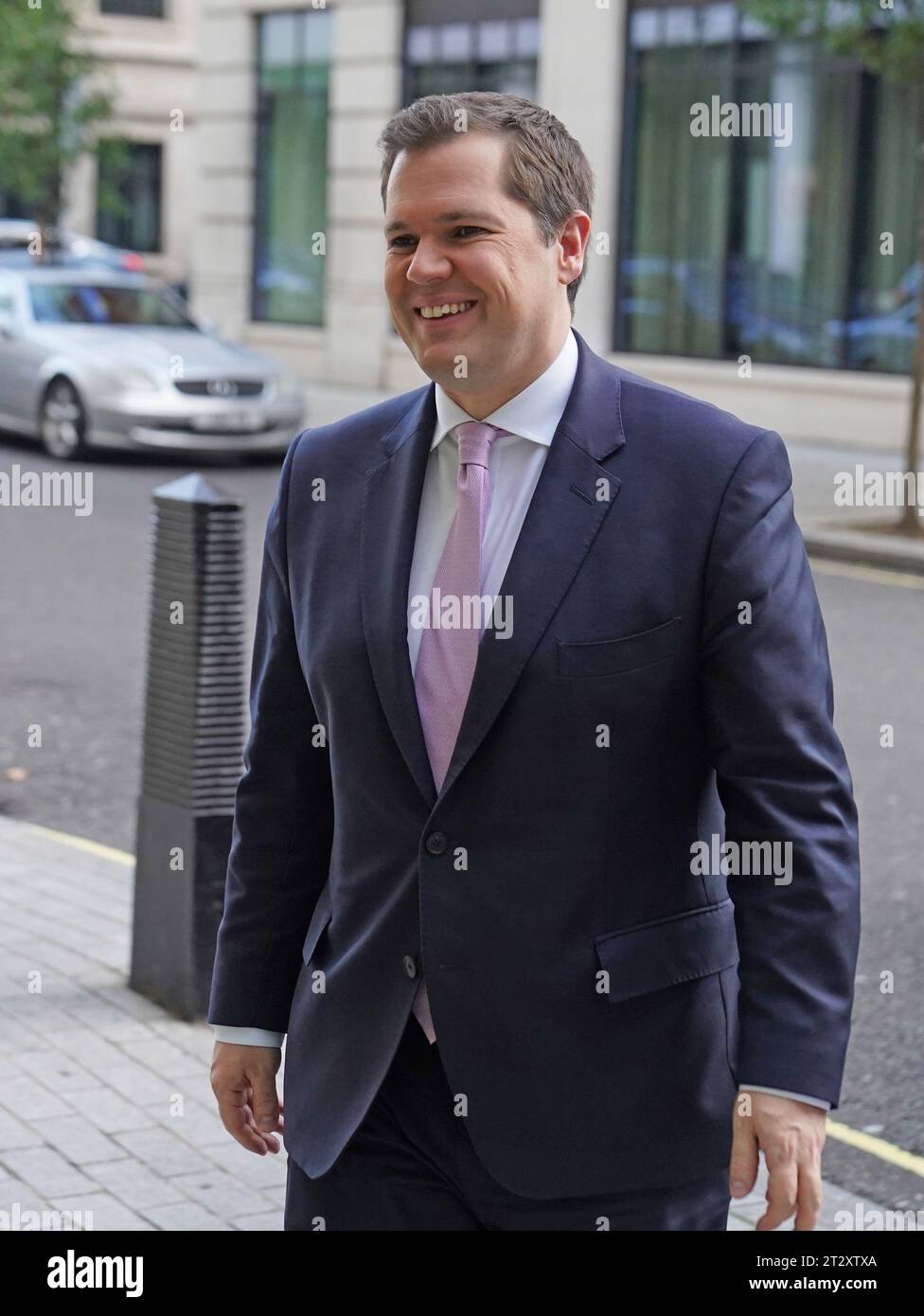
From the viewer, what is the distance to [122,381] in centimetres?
1684

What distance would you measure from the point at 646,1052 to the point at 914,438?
12309mm

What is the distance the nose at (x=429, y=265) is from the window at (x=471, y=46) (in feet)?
66.3

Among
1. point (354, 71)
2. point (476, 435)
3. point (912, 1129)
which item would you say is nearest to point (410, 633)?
point (476, 435)

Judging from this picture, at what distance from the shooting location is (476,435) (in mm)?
2527

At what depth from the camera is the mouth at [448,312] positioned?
7.99 ft

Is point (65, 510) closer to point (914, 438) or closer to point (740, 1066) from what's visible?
point (914, 438)

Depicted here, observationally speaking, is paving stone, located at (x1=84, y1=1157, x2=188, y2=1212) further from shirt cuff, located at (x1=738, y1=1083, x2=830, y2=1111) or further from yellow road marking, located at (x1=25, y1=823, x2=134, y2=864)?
yellow road marking, located at (x1=25, y1=823, x2=134, y2=864)

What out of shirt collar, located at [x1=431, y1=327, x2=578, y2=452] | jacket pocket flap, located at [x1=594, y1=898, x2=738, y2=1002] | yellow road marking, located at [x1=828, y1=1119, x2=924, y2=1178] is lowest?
yellow road marking, located at [x1=828, y1=1119, x2=924, y2=1178]

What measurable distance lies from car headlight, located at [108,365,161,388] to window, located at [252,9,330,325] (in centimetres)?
854

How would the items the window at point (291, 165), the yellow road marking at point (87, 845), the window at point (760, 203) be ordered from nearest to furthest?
the yellow road marking at point (87, 845) → the window at point (760, 203) → the window at point (291, 165)

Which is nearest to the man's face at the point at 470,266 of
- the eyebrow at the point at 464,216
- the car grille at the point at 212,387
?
the eyebrow at the point at 464,216

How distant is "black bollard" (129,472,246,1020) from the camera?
5258 millimetres

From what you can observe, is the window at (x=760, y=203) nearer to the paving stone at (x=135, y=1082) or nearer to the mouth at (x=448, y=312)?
the paving stone at (x=135, y=1082)

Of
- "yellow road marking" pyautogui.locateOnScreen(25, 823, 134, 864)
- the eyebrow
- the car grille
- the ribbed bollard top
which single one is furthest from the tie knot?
the car grille
